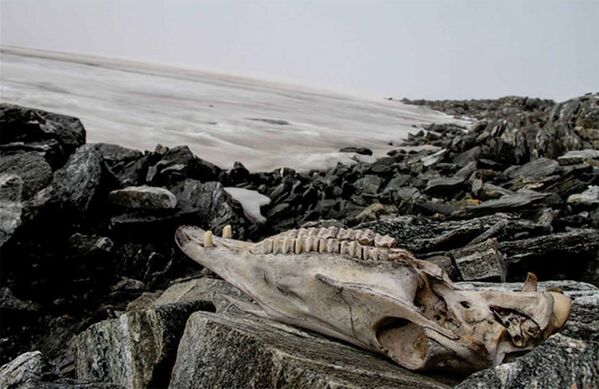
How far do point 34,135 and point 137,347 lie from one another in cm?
401

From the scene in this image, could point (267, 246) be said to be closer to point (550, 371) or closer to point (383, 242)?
point (383, 242)

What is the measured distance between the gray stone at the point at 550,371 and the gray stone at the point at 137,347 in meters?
1.20

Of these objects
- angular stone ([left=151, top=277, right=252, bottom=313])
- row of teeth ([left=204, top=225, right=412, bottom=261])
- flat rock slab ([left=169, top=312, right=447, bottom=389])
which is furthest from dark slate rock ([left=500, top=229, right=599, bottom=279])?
flat rock slab ([left=169, top=312, right=447, bottom=389])

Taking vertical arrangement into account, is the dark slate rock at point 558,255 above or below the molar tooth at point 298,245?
below

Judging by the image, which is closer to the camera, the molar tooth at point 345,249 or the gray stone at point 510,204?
the molar tooth at point 345,249

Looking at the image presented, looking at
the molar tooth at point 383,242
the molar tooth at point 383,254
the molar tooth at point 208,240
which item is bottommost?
the molar tooth at point 208,240

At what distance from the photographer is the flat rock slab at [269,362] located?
1681 mm

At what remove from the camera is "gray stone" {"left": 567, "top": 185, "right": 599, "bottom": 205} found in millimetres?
4805

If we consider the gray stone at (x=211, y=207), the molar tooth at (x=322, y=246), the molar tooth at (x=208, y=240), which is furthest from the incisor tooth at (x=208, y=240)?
the gray stone at (x=211, y=207)

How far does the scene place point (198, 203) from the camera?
5.51m

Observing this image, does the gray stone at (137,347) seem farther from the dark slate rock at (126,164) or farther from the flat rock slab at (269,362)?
the dark slate rock at (126,164)

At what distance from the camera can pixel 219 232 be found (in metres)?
5.11

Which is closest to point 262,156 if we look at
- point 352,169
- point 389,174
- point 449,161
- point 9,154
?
point 352,169

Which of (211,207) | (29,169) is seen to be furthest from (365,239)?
(29,169)
